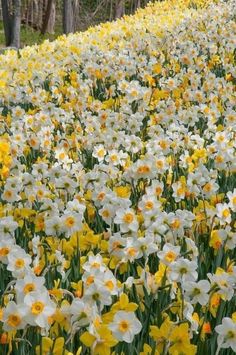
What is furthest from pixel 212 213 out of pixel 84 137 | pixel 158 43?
pixel 158 43

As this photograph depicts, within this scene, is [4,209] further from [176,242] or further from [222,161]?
[222,161]

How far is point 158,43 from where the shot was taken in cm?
773

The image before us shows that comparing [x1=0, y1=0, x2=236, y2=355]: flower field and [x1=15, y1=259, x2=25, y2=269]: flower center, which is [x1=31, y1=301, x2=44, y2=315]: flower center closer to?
[x1=0, y1=0, x2=236, y2=355]: flower field

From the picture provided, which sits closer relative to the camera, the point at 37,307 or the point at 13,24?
the point at 37,307

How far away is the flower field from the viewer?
1558 mm

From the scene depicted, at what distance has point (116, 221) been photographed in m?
2.18

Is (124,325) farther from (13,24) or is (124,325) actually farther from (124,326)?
(13,24)

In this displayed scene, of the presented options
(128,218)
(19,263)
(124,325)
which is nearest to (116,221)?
(128,218)

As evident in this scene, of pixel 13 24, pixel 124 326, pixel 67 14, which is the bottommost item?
pixel 124 326

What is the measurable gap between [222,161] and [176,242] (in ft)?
2.76

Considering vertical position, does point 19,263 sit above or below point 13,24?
below

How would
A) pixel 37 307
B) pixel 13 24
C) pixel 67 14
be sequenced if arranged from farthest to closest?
pixel 67 14
pixel 13 24
pixel 37 307

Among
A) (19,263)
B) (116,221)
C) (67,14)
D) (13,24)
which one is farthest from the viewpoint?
(67,14)

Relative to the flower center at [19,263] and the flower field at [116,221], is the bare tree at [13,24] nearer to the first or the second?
the flower field at [116,221]
